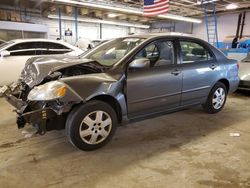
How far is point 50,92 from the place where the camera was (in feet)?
8.10

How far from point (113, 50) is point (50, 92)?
132 centimetres

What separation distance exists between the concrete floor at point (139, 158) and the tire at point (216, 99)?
17.9 inches

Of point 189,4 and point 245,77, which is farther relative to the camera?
point 189,4

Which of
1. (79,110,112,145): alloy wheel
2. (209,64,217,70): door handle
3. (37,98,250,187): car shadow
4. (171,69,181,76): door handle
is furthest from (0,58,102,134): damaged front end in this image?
(209,64,217,70): door handle

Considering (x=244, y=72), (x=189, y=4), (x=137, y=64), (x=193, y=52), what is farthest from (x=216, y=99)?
(x=189, y=4)

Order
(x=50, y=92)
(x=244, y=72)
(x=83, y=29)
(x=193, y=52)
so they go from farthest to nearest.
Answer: (x=83, y=29)
(x=244, y=72)
(x=193, y=52)
(x=50, y=92)

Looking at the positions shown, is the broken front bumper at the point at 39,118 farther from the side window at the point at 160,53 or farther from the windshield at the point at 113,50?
the side window at the point at 160,53

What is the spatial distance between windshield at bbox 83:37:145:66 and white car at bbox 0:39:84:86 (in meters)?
2.52

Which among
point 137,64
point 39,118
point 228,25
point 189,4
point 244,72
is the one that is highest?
point 189,4

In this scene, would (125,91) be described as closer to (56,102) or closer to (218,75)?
(56,102)

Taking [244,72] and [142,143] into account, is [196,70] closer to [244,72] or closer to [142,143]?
[142,143]

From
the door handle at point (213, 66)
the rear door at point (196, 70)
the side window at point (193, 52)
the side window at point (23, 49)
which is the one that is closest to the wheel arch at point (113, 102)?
the rear door at point (196, 70)

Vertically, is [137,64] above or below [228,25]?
below

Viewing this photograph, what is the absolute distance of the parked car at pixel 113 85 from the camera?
259 cm
